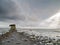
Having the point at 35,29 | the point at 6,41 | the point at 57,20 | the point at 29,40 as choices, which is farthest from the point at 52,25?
the point at 6,41

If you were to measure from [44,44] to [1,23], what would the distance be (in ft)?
2.97

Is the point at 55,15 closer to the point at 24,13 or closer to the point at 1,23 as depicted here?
the point at 24,13

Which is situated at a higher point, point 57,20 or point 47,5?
point 47,5

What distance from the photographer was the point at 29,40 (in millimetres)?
3121

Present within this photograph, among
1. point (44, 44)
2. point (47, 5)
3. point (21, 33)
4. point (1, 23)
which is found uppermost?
point (47, 5)

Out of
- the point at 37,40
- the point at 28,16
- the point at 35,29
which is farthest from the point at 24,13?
the point at 37,40

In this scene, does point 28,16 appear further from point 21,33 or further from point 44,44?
point 44,44

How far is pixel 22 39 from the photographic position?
312cm

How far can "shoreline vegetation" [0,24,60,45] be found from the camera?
3.09 metres

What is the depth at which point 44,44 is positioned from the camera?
121 inches

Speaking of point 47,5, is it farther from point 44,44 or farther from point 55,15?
point 44,44

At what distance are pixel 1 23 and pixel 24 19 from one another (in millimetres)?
443

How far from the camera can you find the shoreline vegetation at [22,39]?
3086 millimetres

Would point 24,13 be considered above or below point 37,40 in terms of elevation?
above
